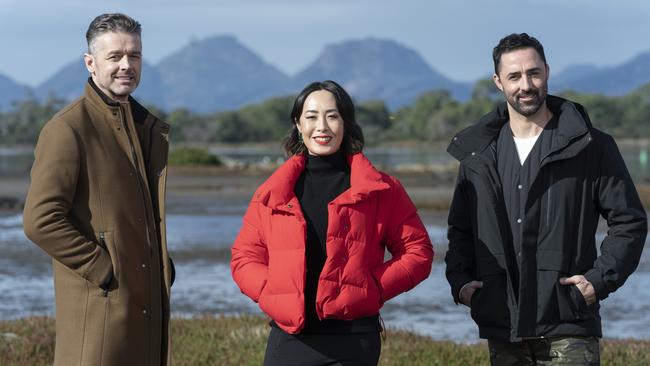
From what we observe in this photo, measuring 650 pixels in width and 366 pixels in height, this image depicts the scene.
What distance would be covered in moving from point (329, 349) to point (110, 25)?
169cm

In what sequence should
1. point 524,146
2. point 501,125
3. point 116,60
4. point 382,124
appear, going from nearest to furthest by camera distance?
point 116,60
point 524,146
point 501,125
point 382,124

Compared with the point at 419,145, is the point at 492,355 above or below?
below

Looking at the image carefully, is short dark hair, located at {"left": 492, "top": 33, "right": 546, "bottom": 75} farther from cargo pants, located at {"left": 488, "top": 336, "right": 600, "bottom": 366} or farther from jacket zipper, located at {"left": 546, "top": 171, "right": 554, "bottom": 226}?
cargo pants, located at {"left": 488, "top": 336, "right": 600, "bottom": 366}

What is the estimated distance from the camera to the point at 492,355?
5.12 metres

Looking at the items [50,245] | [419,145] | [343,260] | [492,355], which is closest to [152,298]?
[50,245]

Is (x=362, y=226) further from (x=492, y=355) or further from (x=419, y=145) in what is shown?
(x=419, y=145)

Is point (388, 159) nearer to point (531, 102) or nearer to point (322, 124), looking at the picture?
point (531, 102)

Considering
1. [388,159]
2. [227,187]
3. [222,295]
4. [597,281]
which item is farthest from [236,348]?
[388,159]

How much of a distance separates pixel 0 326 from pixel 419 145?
157 metres

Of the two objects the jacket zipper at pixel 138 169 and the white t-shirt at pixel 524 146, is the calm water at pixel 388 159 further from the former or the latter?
the jacket zipper at pixel 138 169

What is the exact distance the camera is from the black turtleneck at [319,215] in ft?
15.3

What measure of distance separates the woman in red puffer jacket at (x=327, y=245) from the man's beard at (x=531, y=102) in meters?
0.68

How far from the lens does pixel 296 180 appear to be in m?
4.81

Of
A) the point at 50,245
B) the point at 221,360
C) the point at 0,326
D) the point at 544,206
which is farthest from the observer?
the point at 0,326
